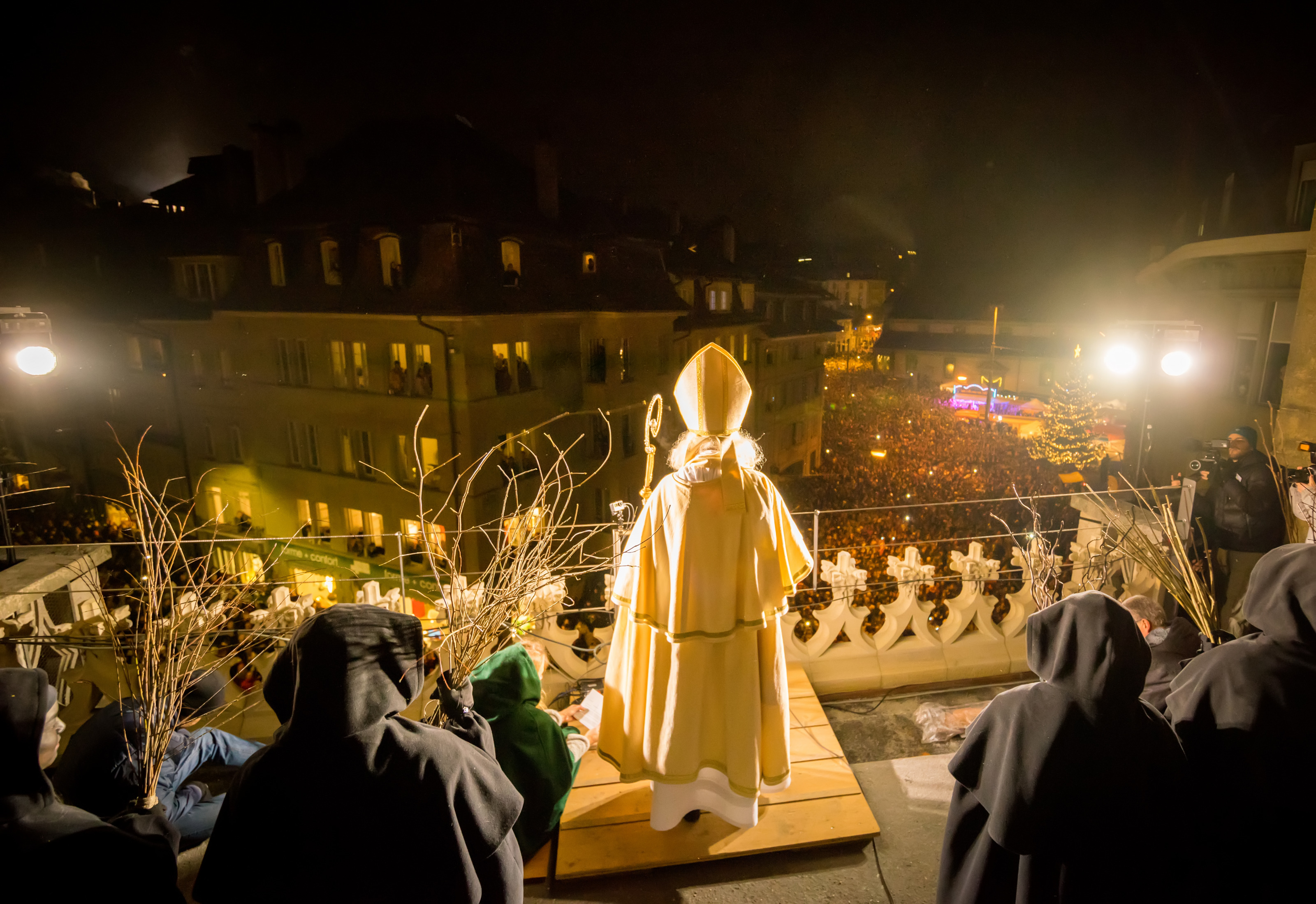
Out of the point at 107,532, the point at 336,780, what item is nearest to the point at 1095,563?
the point at 336,780

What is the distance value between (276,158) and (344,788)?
2073cm

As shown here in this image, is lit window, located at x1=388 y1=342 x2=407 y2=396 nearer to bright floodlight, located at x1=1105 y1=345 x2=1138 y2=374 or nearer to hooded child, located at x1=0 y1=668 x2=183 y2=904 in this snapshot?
bright floodlight, located at x1=1105 y1=345 x2=1138 y2=374

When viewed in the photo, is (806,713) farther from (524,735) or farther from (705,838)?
(524,735)

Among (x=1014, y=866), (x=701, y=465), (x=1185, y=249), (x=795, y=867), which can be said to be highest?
(x=1185, y=249)

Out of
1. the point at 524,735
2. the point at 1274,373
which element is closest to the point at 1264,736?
the point at 524,735

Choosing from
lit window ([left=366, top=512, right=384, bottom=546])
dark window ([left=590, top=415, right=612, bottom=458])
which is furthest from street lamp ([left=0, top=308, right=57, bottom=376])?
dark window ([left=590, top=415, right=612, bottom=458])

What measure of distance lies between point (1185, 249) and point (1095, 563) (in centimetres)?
888

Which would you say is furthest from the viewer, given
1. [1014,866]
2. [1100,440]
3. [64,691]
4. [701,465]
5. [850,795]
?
[1100,440]

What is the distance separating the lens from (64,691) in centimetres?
445

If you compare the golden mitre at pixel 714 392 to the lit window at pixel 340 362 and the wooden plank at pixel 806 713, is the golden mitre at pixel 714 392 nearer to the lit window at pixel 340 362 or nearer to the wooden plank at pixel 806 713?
the wooden plank at pixel 806 713

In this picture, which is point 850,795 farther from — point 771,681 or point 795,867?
point 771,681

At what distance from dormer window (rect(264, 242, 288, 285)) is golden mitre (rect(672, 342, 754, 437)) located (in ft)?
60.8

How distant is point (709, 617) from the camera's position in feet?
9.63

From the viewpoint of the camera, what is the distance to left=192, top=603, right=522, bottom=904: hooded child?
68.1 inches
